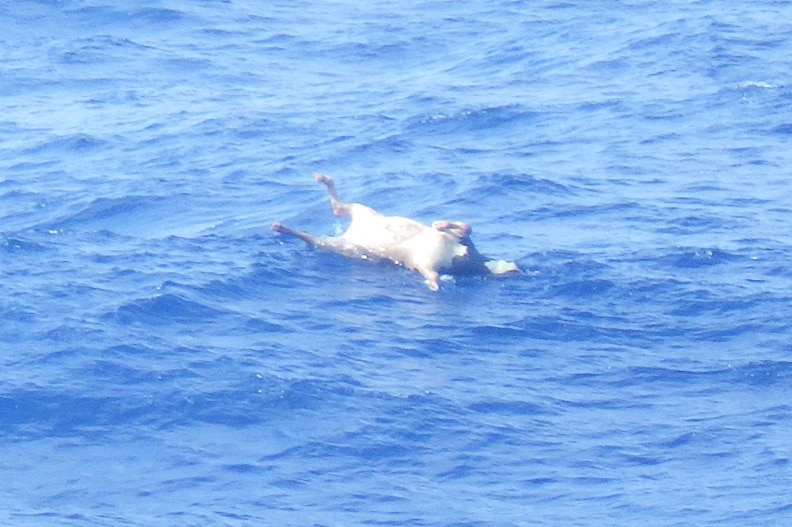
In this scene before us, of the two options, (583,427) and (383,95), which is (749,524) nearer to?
Answer: (583,427)

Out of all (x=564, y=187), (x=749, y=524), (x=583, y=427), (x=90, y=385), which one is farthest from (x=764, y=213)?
(x=90, y=385)

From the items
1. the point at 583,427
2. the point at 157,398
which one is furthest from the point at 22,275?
the point at 583,427

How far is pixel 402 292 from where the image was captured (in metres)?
18.5

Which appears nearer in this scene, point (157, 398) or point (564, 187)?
point (157, 398)

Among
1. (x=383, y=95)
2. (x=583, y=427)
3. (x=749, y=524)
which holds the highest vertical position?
(x=383, y=95)

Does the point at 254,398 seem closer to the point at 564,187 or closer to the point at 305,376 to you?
the point at 305,376

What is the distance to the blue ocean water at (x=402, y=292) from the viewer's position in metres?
14.0

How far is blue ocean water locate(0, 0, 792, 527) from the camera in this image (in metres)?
14.0

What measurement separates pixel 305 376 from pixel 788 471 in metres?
5.27

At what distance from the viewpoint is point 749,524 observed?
13117 mm

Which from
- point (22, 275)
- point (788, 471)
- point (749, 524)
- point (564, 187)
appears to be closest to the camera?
point (749, 524)

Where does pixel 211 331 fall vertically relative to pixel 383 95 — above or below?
below

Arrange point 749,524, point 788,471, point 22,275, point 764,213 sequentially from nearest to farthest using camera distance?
point 749,524
point 788,471
point 22,275
point 764,213

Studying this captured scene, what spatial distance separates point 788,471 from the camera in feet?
45.9
